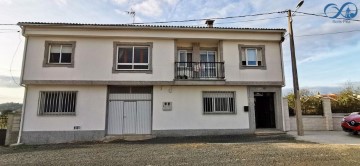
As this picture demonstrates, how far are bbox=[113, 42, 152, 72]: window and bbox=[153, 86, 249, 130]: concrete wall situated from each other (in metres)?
1.53

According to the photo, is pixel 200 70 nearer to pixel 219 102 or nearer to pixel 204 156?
pixel 219 102

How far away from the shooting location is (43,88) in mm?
12664

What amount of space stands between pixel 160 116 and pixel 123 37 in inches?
193

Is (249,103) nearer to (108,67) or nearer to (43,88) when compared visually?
(108,67)

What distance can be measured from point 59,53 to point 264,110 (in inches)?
505

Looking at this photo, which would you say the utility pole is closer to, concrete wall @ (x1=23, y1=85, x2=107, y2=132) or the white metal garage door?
the white metal garage door

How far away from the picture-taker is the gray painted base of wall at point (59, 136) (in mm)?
12195

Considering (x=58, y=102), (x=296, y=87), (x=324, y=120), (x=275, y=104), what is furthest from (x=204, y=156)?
(x=324, y=120)

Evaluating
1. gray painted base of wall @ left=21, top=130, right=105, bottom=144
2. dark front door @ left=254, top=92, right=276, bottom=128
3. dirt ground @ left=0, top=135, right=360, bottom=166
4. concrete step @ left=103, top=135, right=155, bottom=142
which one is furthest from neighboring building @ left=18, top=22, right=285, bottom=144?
dirt ground @ left=0, top=135, right=360, bottom=166

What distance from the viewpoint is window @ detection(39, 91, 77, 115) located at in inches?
499

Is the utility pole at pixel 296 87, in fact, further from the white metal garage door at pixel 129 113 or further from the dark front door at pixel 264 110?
the white metal garage door at pixel 129 113

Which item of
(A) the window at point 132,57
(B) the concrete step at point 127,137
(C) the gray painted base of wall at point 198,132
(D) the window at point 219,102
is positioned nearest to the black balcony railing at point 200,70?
(D) the window at point 219,102

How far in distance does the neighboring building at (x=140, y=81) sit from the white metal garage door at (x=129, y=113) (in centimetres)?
5

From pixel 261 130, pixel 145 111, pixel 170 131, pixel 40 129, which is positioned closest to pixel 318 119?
pixel 261 130
